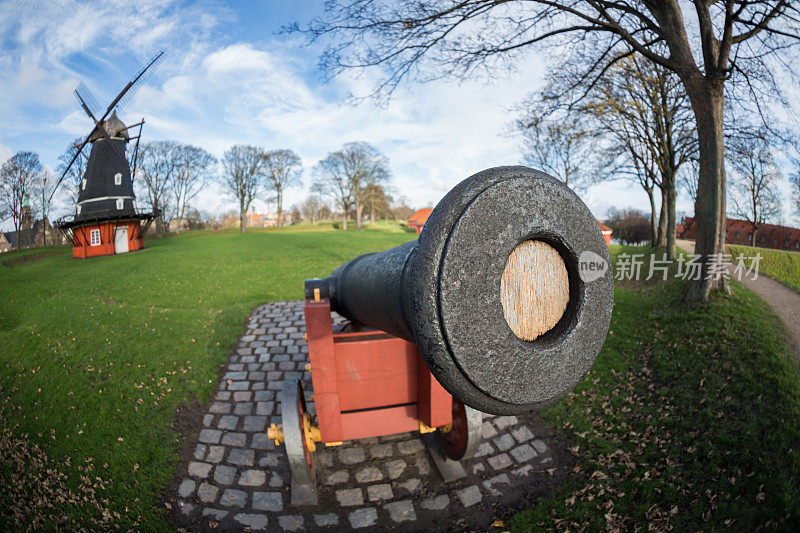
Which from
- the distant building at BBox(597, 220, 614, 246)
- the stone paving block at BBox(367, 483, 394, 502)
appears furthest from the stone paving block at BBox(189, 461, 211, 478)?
the distant building at BBox(597, 220, 614, 246)

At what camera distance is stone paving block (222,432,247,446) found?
16.7 feet

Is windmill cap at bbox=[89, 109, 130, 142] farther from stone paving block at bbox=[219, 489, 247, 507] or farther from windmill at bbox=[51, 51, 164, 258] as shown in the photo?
stone paving block at bbox=[219, 489, 247, 507]

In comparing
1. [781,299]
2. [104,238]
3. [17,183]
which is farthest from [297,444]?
[104,238]

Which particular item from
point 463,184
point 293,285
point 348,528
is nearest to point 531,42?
point 463,184

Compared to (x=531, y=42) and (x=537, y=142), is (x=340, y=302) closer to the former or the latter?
(x=531, y=42)

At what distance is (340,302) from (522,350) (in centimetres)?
274

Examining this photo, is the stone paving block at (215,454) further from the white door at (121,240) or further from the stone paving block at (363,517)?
the white door at (121,240)

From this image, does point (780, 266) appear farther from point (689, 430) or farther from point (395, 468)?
point (395, 468)

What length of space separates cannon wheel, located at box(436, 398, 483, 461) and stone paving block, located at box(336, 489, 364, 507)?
45.7 inches

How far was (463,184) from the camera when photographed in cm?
127

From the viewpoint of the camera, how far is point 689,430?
5.05 meters

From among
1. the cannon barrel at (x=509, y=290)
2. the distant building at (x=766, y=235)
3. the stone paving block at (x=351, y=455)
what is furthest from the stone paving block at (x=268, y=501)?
the distant building at (x=766, y=235)

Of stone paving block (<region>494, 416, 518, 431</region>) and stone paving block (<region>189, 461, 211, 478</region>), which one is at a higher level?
stone paving block (<region>494, 416, 518, 431</region>)

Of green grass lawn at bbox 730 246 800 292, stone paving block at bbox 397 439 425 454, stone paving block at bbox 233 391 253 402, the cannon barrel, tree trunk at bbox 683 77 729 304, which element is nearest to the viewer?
the cannon barrel
